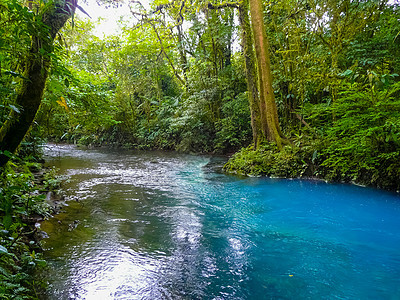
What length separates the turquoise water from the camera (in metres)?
2.60

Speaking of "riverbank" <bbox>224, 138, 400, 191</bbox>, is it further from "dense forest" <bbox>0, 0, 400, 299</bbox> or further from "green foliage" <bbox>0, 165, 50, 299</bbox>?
"green foliage" <bbox>0, 165, 50, 299</bbox>

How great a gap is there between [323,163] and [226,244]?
4932 millimetres

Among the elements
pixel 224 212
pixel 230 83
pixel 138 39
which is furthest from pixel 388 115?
pixel 138 39

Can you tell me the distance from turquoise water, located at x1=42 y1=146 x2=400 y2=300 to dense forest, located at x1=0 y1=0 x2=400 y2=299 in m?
0.64

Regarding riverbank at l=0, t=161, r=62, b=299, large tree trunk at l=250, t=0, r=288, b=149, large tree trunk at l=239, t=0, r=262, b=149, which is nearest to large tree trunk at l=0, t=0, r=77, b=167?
riverbank at l=0, t=161, r=62, b=299

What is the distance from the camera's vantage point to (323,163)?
7.28 meters

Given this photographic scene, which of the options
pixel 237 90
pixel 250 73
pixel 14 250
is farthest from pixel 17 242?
pixel 237 90

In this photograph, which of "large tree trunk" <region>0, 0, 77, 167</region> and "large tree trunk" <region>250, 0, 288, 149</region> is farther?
"large tree trunk" <region>250, 0, 288, 149</region>

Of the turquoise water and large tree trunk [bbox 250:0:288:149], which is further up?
large tree trunk [bbox 250:0:288:149]

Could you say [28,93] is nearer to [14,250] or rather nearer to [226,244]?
[14,250]

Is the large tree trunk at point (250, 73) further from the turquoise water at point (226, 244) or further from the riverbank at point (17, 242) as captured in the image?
the riverbank at point (17, 242)

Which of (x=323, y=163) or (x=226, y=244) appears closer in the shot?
(x=226, y=244)

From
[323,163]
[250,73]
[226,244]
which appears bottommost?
[226,244]

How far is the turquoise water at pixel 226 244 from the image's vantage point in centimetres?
260
